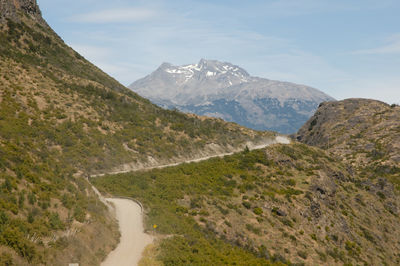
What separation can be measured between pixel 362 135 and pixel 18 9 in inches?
4994

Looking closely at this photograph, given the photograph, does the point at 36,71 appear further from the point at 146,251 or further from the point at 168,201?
the point at 146,251

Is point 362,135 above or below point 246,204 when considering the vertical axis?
above

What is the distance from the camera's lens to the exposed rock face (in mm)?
72625

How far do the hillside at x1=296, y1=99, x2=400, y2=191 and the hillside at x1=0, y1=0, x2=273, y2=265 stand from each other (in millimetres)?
35344

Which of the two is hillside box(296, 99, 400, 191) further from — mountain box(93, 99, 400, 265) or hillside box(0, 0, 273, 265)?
hillside box(0, 0, 273, 265)

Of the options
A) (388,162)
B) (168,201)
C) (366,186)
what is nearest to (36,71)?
(168,201)

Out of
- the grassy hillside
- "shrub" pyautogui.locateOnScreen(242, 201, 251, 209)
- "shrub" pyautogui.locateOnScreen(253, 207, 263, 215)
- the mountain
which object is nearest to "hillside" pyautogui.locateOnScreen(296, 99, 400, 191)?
the mountain

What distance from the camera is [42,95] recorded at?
54688mm

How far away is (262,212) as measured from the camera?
1671 inches

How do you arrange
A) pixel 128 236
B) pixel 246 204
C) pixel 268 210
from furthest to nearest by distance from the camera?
pixel 268 210
pixel 246 204
pixel 128 236

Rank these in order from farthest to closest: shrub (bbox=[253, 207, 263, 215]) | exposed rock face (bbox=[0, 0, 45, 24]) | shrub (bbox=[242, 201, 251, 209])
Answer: exposed rock face (bbox=[0, 0, 45, 24])
shrub (bbox=[242, 201, 251, 209])
shrub (bbox=[253, 207, 263, 215])

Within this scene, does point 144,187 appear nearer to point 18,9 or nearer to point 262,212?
point 262,212

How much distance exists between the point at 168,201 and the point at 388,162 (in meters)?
90.8

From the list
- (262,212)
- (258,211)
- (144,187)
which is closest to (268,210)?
(262,212)
